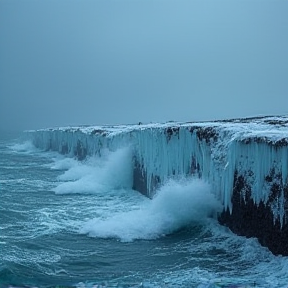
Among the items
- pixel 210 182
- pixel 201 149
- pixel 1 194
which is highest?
pixel 201 149

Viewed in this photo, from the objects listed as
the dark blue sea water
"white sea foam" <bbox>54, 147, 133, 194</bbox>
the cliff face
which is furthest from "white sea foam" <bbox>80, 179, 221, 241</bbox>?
"white sea foam" <bbox>54, 147, 133, 194</bbox>

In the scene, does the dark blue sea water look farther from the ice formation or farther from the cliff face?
the ice formation

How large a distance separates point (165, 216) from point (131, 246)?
226cm

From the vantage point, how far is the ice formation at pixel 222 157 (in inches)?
375

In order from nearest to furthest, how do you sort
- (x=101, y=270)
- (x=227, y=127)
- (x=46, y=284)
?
1. (x=46, y=284)
2. (x=101, y=270)
3. (x=227, y=127)

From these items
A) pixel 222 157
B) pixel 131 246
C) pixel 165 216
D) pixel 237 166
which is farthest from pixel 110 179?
pixel 237 166

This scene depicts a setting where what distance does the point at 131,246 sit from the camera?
34.8 feet

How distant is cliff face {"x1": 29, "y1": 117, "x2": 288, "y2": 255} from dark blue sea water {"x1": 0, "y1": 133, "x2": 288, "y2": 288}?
1.39 feet

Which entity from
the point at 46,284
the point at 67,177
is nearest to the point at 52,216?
the point at 46,284

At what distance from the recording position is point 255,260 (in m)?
9.10

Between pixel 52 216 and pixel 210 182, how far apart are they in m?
5.48

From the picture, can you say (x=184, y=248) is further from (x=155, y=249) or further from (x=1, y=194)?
(x=1, y=194)

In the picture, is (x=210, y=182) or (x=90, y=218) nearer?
(x=210, y=182)

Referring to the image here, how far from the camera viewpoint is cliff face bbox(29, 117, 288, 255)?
9375 millimetres
